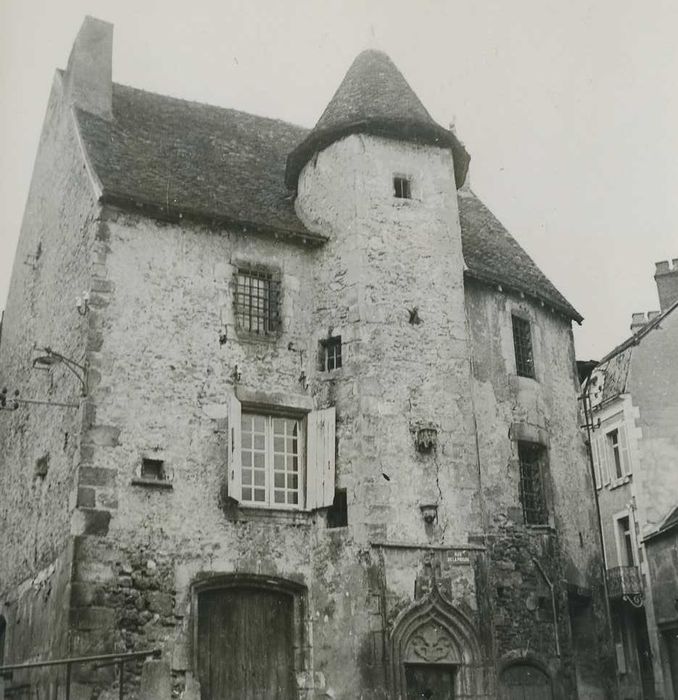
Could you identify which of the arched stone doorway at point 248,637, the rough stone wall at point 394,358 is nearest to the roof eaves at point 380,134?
the rough stone wall at point 394,358

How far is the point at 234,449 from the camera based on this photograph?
14289mm

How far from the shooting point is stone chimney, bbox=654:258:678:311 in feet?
95.6

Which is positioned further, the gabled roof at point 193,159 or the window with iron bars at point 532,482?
the window with iron bars at point 532,482

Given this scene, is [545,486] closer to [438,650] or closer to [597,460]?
[438,650]

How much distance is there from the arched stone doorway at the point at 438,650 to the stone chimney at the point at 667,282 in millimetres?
17789

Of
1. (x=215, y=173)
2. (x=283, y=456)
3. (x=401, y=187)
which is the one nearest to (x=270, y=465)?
(x=283, y=456)

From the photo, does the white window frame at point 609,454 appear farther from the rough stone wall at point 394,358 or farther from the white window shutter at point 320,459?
the white window shutter at point 320,459

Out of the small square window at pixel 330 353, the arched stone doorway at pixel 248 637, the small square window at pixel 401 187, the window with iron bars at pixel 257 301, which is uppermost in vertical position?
the small square window at pixel 401 187

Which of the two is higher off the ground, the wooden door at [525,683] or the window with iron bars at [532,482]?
the window with iron bars at [532,482]

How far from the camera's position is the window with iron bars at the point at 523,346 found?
17.7 m

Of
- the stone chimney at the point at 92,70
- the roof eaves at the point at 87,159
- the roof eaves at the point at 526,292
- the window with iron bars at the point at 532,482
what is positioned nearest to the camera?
the roof eaves at the point at 87,159

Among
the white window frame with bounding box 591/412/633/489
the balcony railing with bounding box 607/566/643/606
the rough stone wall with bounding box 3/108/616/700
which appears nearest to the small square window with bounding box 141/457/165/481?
the rough stone wall with bounding box 3/108/616/700

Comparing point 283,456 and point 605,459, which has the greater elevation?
point 605,459

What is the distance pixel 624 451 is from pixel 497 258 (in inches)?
473
